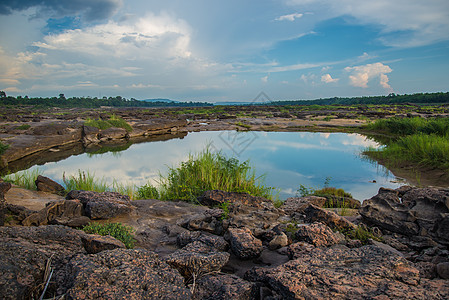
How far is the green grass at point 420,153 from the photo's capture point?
1148 centimetres

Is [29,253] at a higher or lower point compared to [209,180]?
higher

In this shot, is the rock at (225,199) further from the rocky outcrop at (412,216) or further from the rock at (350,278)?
the rock at (350,278)

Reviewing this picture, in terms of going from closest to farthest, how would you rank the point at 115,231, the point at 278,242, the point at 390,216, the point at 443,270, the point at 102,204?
the point at 443,270 → the point at 278,242 → the point at 115,231 → the point at 390,216 → the point at 102,204

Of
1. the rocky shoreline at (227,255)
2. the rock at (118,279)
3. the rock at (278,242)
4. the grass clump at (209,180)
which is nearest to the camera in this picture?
the rock at (118,279)

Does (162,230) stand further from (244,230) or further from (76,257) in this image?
(76,257)

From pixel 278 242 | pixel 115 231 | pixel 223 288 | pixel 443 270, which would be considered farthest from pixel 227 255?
pixel 443 270

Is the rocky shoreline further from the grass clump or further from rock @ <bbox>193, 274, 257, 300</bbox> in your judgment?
the grass clump

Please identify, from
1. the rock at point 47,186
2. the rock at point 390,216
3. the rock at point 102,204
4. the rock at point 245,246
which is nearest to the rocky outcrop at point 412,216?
the rock at point 390,216

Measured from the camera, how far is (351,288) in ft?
9.02

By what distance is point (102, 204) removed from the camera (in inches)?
217

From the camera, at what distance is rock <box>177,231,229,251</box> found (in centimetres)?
433

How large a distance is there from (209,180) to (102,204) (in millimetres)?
3583

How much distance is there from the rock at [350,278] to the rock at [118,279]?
100cm

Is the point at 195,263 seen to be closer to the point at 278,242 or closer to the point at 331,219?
the point at 278,242
